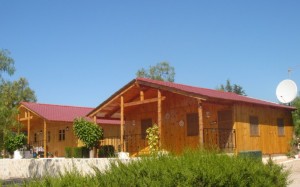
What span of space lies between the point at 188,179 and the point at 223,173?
0.84 m

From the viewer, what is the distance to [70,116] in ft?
93.5

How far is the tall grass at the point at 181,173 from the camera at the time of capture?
5.53 meters

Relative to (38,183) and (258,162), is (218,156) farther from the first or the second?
(38,183)

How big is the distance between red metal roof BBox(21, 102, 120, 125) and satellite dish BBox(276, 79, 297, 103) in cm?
1247

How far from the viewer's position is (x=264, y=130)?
19.2 m

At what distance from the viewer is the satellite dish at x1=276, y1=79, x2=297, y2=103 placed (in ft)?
72.2

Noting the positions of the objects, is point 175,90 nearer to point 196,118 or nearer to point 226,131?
point 196,118

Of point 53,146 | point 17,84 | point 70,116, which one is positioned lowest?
point 53,146

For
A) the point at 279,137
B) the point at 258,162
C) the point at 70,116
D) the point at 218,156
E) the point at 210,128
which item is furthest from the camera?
the point at 70,116

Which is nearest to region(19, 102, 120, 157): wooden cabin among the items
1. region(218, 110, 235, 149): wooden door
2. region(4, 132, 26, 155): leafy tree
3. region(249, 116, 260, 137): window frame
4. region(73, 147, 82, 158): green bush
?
region(4, 132, 26, 155): leafy tree

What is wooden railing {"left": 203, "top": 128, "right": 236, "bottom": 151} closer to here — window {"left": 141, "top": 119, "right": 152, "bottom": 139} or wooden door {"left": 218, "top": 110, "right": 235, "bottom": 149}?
wooden door {"left": 218, "top": 110, "right": 235, "bottom": 149}

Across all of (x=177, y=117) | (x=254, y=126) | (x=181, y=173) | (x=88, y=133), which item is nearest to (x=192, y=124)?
(x=177, y=117)

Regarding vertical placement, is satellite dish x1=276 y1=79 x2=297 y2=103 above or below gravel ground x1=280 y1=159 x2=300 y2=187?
above

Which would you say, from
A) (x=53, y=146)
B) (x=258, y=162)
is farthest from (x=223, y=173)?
(x=53, y=146)
